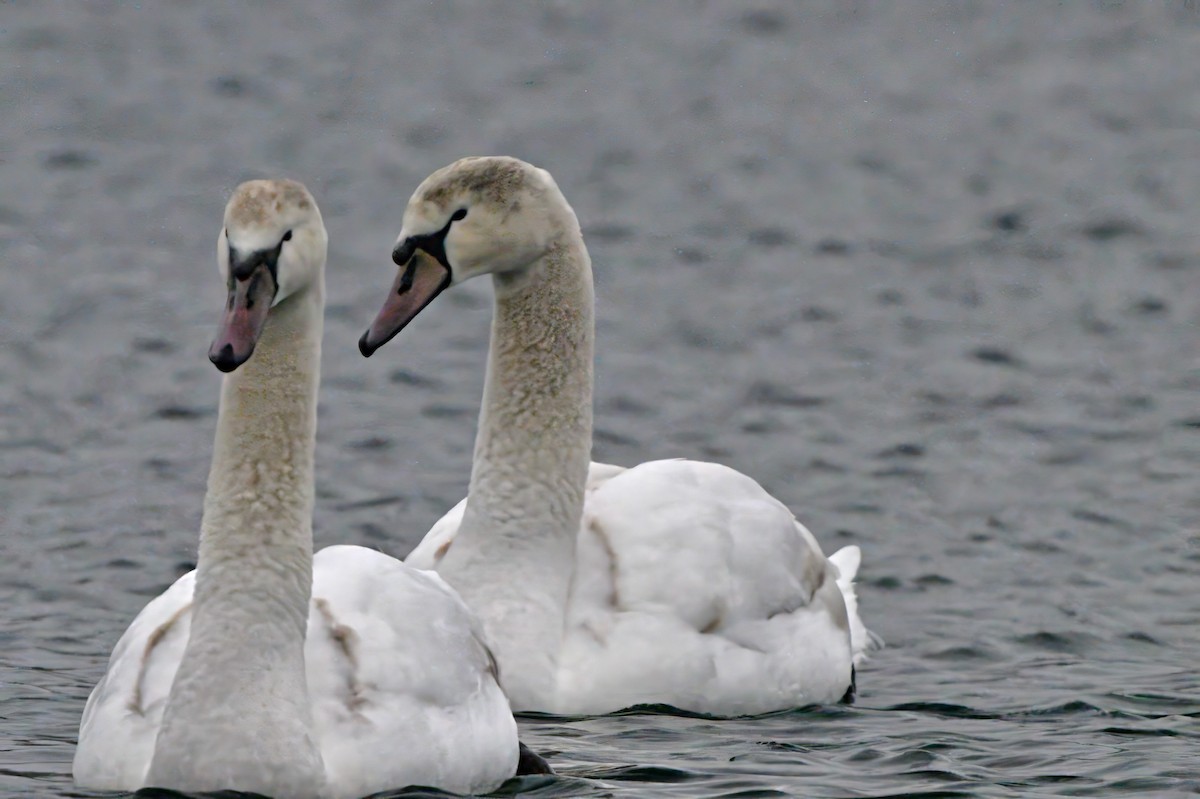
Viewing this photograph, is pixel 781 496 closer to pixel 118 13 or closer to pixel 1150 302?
pixel 1150 302

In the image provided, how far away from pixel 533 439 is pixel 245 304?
3113 mm

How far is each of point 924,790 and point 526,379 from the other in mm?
2645

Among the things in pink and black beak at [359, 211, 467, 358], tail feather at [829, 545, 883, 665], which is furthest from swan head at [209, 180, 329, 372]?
tail feather at [829, 545, 883, 665]

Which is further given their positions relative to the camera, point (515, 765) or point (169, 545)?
point (169, 545)

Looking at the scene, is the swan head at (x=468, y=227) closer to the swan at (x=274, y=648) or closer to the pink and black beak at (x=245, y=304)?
the swan at (x=274, y=648)

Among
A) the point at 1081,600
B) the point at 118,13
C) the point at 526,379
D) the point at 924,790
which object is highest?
the point at 118,13

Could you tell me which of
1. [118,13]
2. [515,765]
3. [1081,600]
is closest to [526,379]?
[515,765]

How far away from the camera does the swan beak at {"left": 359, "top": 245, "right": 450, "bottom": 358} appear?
8703 millimetres

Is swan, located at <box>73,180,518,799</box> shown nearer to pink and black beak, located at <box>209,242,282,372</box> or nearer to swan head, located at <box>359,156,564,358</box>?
pink and black beak, located at <box>209,242,282,372</box>

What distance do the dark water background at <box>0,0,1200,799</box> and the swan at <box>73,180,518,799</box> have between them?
0.39 metres

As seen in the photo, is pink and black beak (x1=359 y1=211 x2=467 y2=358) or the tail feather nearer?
pink and black beak (x1=359 y1=211 x2=467 y2=358)

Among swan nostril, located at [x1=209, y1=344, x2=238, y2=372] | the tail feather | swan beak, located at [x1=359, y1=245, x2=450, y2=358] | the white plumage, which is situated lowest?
the white plumage

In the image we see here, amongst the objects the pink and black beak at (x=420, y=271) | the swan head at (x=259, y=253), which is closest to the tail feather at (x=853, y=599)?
the pink and black beak at (x=420, y=271)

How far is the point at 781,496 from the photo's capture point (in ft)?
41.4
